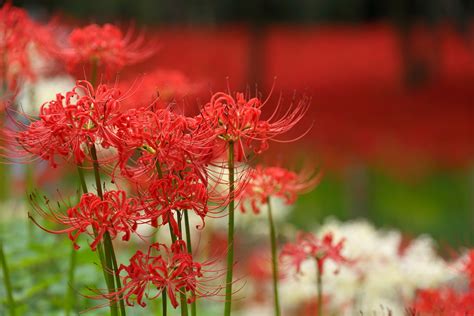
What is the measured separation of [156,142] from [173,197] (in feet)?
0.26

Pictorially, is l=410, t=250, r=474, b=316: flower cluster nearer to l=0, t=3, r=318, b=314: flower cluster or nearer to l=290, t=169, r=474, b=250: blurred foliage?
l=0, t=3, r=318, b=314: flower cluster

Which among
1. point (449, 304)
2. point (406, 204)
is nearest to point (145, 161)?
point (449, 304)

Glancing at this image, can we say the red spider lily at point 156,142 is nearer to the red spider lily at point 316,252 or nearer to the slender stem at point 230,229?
the slender stem at point 230,229

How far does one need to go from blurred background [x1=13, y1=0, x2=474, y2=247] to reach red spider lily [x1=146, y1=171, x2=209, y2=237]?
286cm

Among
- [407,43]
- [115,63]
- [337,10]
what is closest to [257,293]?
[115,63]

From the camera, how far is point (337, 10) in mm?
17078

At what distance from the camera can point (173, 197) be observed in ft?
4.26

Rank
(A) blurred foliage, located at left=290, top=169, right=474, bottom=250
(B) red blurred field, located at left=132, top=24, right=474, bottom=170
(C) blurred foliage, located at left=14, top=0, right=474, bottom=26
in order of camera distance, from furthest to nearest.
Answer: (C) blurred foliage, located at left=14, top=0, right=474, bottom=26, (B) red blurred field, located at left=132, top=24, right=474, bottom=170, (A) blurred foliage, located at left=290, top=169, right=474, bottom=250

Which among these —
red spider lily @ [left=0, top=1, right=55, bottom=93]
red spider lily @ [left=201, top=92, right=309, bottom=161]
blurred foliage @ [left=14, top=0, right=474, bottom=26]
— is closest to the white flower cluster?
red spider lily @ [left=0, top=1, right=55, bottom=93]

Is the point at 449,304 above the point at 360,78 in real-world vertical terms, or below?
below

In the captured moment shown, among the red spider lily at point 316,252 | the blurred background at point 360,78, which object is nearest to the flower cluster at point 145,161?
the red spider lily at point 316,252

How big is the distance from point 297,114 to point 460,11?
1072 cm

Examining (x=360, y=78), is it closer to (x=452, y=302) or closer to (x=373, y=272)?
(x=373, y=272)

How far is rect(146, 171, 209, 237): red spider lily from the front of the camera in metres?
1.29
